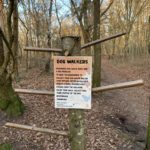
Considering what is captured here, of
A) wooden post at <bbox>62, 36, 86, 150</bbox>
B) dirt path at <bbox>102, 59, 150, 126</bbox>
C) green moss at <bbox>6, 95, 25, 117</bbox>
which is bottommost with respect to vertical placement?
dirt path at <bbox>102, 59, 150, 126</bbox>

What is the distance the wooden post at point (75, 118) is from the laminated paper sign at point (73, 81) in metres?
0.10

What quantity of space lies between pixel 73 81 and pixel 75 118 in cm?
48

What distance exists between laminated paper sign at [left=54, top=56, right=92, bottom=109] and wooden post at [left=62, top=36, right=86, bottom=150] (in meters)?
0.10

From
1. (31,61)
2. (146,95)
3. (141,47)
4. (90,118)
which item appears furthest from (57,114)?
(141,47)

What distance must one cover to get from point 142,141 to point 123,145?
30.1 inches

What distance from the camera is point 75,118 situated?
3.43 m

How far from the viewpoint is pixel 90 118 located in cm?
831

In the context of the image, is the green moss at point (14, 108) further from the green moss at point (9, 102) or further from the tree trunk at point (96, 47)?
the tree trunk at point (96, 47)

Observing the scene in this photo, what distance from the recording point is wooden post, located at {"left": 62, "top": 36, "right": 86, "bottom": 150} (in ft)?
10.8

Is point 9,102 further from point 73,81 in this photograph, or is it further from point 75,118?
point 73,81

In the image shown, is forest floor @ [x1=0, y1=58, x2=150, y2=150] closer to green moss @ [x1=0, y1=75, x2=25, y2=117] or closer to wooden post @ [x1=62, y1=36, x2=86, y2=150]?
green moss @ [x1=0, y1=75, x2=25, y2=117]

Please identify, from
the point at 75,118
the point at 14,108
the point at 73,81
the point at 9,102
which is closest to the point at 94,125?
the point at 14,108

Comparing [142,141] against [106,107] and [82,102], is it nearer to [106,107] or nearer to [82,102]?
[106,107]

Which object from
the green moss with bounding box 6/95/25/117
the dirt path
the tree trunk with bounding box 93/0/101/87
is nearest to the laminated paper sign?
the green moss with bounding box 6/95/25/117
